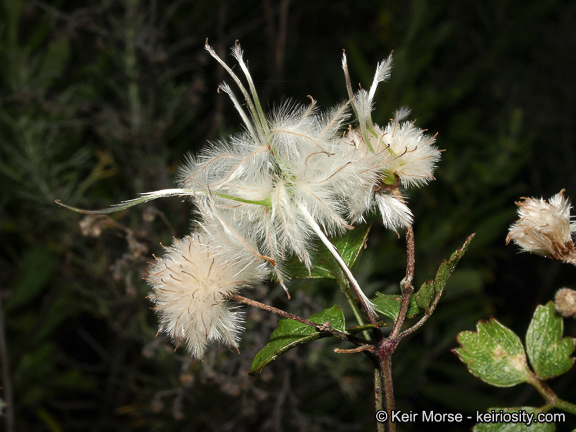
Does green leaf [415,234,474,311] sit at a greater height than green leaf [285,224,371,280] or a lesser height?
lesser

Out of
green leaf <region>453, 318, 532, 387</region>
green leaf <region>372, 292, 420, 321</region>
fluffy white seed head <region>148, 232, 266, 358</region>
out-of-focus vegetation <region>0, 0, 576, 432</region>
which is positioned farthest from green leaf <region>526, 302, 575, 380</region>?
out-of-focus vegetation <region>0, 0, 576, 432</region>

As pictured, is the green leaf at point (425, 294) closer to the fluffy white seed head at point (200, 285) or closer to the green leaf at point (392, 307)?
the green leaf at point (392, 307)

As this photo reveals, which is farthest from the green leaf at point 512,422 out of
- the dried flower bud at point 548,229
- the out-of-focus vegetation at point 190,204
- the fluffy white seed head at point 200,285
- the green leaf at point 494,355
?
the out-of-focus vegetation at point 190,204

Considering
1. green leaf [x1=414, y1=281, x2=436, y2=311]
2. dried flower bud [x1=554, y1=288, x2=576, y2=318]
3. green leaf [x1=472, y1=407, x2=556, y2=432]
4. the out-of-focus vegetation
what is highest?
the out-of-focus vegetation

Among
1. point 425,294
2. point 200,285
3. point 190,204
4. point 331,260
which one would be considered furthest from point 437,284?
point 190,204

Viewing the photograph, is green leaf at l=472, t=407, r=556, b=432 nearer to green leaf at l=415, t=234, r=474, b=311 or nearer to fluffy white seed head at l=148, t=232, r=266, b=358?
green leaf at l=415, t=234, r=474, b=311

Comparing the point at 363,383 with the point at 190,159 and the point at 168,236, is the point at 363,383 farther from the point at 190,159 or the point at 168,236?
the point at 190,159
